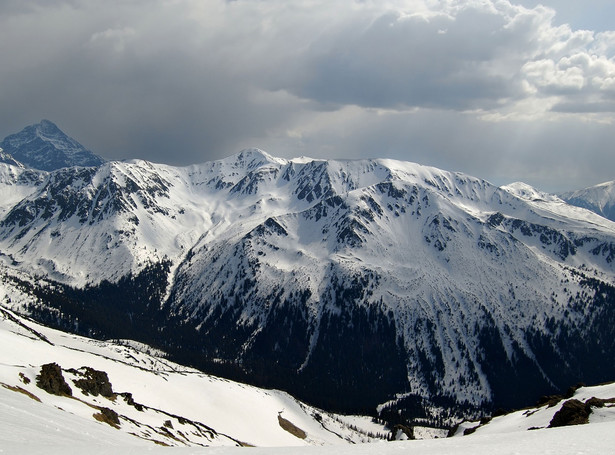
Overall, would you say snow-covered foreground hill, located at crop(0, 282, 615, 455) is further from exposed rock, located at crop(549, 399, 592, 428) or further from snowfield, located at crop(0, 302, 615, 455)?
exposed rock, located at crop(549, 399, 592, 428)

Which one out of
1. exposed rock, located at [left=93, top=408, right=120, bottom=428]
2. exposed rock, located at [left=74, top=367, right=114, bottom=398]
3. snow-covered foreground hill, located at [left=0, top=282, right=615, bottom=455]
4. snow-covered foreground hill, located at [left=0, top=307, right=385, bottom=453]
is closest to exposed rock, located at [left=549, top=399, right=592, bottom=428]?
snow-covered foreground hill, located at [left=0, top=282, right=615, bottom=455]

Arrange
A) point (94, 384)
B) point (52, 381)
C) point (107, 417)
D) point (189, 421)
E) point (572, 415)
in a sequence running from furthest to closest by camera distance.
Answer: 1. point (189, 421)
2. point (94, 384)
3. point (52, 381)
4. point (107, 417)
5. point (572, 415)

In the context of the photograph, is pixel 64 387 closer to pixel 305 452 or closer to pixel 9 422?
pixel 9 422

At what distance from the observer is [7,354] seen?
10400 centimetres

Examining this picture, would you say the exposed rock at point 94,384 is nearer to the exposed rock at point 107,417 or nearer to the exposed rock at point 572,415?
the exposed rock at point 107,417

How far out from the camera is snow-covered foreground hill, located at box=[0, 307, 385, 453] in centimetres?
4034

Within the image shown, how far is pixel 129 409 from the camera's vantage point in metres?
91.4

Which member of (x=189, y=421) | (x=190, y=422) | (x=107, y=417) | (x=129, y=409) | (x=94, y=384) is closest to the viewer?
(x=107, y=417)

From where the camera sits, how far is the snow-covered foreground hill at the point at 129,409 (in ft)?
132

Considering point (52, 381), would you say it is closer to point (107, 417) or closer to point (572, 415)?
point (107, 417)

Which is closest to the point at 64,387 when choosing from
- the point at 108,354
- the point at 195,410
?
the point at 195,410

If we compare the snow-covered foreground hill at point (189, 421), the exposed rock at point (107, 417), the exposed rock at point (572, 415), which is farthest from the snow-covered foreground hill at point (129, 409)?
the exposed rock at point (572, 415)

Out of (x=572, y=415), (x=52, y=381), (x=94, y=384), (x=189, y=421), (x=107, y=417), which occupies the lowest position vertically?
(x=189, y=421)

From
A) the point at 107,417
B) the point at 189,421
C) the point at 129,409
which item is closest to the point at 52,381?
the point at 107,417
